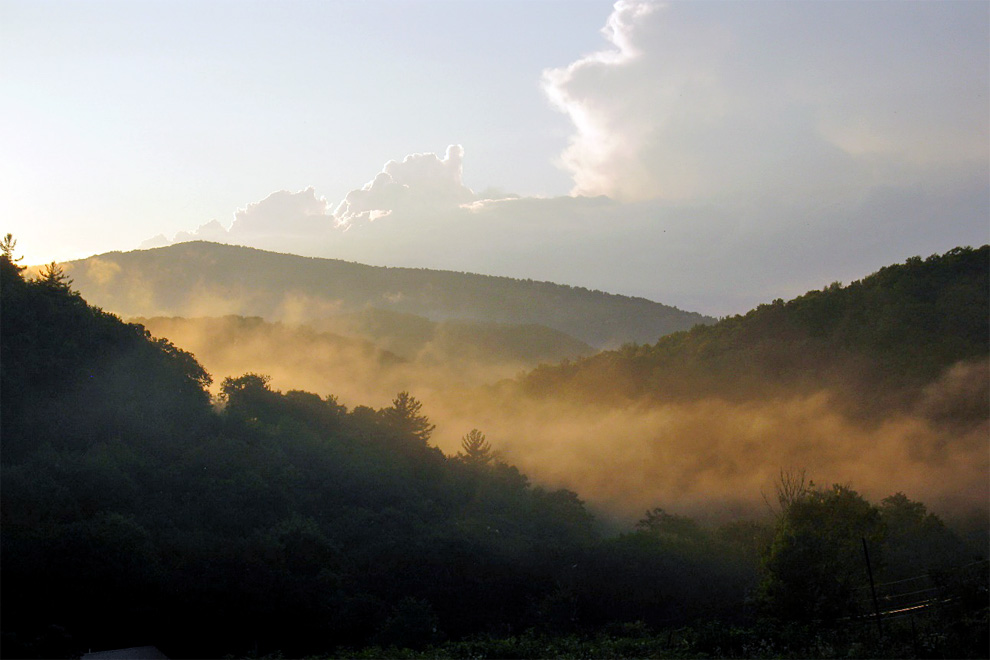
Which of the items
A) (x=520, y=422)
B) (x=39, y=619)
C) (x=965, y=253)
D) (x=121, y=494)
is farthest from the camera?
(x=520, y=422)

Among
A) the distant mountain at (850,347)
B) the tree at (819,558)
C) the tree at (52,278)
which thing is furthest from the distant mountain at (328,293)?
the tree at (819,558)

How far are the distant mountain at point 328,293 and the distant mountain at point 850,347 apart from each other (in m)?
62.2

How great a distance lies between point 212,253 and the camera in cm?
15575

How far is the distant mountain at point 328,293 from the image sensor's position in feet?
471

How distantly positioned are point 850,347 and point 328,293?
105 metres

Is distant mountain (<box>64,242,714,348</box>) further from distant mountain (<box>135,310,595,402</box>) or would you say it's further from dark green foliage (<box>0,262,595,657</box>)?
dark green foliage (<box>0,262,595,657</box>)

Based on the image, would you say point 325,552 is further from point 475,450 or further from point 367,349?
point 367,349

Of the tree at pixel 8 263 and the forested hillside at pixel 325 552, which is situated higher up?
the tree at pixel 8 263

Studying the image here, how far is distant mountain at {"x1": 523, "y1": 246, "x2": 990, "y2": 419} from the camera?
5997 cm

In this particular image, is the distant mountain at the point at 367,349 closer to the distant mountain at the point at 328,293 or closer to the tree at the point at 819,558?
the distant mountain at the point at 328,293

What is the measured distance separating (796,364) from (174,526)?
53174mm

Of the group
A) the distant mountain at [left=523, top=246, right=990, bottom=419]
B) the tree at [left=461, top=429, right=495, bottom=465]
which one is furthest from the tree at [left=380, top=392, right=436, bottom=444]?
the distant mountain at [left=523, top=246, right=990, bottom=419]

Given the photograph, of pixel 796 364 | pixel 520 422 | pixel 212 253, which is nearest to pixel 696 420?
pixel 796 364

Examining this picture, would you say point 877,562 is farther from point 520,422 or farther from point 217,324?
point 217,324
